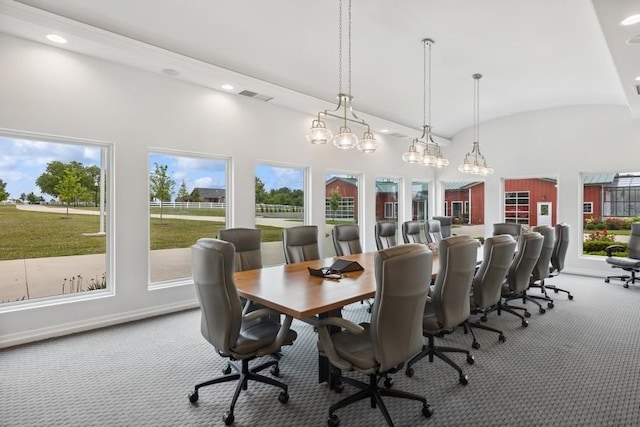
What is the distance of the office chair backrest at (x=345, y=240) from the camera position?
479 centimetres

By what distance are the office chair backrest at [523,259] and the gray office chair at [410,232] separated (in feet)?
6.69

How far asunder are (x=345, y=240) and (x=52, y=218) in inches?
138

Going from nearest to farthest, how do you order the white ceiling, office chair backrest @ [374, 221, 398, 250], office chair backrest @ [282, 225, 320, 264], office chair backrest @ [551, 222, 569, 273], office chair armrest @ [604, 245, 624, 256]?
the white ceiling < office chair backrest @ [282, 225, 320, 264] < office chair backrest @ [551, 222, 569, 273] < office chair backrest @ [374, 221, 398, 250] < office chair armrest @ [604, 245, 624, 256]

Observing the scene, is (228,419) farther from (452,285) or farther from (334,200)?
(334,200)

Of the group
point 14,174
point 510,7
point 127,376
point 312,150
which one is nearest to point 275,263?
point 312,150

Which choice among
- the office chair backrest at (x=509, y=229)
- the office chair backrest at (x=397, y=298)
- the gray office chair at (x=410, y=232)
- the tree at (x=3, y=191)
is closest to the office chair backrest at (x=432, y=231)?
the gray office chair at (x=410, y=232)

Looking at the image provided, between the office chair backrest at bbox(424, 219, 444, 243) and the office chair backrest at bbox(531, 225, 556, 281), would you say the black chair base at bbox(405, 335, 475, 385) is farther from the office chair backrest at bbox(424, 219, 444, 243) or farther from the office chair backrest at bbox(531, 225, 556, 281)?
the office chair backrest at bbox(424, 219, 444, 243)

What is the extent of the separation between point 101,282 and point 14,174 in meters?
1.44

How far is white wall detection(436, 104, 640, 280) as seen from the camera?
6516 millimetres

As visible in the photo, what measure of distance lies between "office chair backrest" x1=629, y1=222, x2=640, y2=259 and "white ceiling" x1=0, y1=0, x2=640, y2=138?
196 cm

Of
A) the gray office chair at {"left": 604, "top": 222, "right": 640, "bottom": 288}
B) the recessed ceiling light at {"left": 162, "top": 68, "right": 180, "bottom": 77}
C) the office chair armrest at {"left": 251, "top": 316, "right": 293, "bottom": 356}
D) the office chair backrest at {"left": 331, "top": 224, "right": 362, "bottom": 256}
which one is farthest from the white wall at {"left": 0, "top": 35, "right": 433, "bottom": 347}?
the gray office chair at {"left": 604, "top": 222, "right": 640, "bottom": 288}

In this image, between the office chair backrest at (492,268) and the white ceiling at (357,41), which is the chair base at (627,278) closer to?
the white ceiling at (357,41)

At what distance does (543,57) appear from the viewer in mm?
4695

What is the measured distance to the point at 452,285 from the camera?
102 inches
